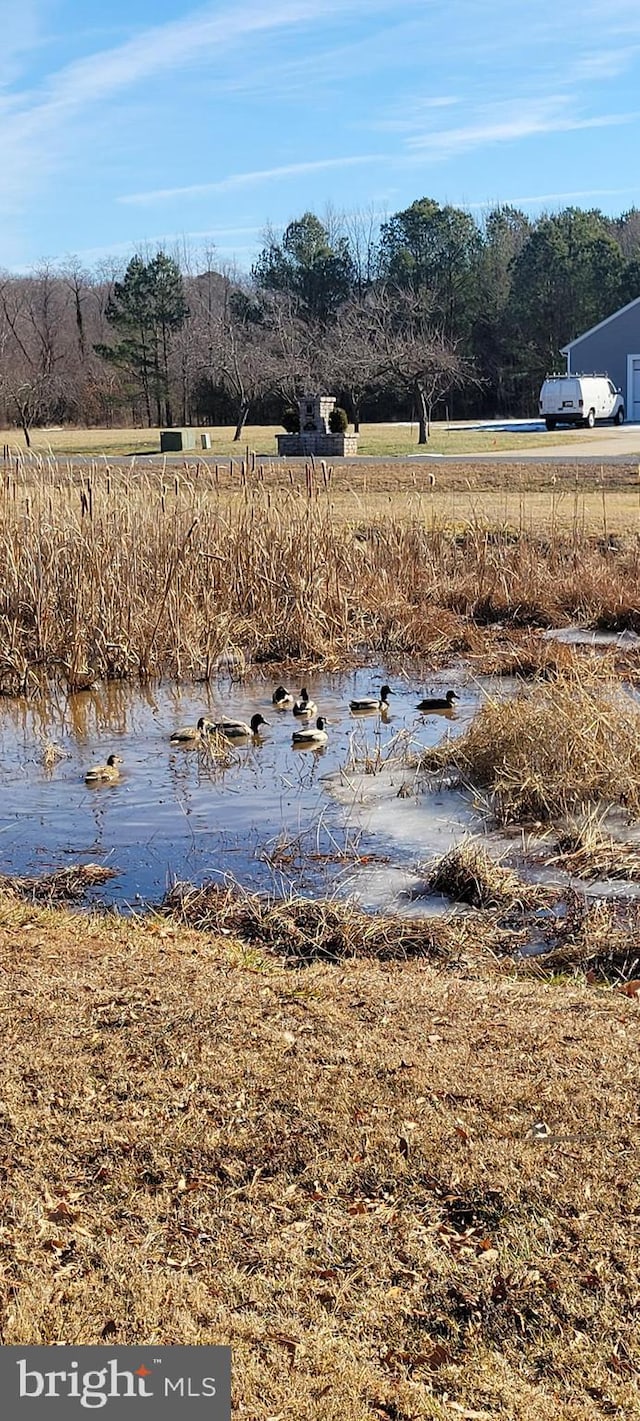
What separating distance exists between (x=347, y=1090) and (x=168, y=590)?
347 inches

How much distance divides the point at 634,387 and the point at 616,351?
1.73m

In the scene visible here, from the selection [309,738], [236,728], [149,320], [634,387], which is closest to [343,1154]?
[309,738]

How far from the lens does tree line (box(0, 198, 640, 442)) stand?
47.5 meters

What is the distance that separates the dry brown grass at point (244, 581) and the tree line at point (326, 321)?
94.1 feet

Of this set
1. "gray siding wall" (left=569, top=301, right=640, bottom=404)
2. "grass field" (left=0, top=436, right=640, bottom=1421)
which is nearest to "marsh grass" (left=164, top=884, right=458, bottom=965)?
"grass field" (left=0, top=436, right=640, bottom=1421)

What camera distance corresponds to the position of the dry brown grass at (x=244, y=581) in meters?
12.2

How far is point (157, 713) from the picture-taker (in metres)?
11.1

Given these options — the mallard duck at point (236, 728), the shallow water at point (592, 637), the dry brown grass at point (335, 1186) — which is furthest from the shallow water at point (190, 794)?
the dry brown grass at point (335, 1186)

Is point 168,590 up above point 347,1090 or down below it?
above

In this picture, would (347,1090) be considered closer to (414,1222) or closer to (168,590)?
(414,1222)

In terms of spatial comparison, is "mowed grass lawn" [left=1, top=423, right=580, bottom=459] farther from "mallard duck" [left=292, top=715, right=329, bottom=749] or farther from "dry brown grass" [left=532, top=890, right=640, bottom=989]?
"dry brown grass" [left=532, top=890, right=640, bottom=989]

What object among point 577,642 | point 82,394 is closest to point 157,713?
point 577,642

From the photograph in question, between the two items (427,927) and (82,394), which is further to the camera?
(82,394)

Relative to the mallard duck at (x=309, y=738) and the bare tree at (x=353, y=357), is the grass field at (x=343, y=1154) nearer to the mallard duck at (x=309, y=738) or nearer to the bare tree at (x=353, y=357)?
the mallard duck at (x=309, y=738)
